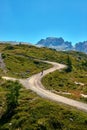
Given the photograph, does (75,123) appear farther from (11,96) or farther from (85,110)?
(11,96)

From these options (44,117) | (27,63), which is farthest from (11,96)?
(27,63)

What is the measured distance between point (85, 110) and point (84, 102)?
9817 millimetres

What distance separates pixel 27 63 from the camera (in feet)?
575

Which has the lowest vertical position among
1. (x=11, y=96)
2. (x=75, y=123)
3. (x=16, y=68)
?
(x=75, y=123)

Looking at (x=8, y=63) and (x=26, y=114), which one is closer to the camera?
(x=26, y=114)

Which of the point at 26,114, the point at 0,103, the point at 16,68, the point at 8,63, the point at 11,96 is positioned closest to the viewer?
the point at 26,114

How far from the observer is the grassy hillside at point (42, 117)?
55.9m

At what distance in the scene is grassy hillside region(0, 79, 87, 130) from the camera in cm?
5594

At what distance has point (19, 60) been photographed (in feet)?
597

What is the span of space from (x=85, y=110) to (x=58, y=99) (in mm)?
12829

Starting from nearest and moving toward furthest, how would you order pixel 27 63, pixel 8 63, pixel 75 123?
pixel 75 123 < pixel 8 63 < pixel 27 63

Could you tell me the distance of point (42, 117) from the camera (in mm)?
59250

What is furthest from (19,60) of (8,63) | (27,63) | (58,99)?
(58,99)

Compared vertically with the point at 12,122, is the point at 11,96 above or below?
above
